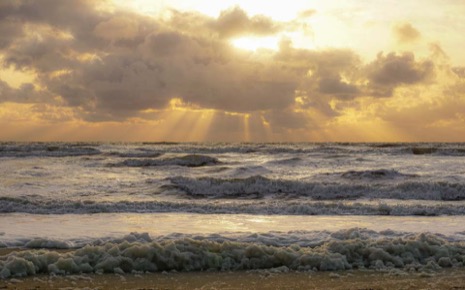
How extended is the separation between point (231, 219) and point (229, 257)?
17.4ft

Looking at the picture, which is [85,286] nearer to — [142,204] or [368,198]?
[142,204]

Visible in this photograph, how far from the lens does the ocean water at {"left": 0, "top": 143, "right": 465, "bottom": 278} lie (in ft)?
23.9

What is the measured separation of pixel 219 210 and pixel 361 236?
6.07 meters

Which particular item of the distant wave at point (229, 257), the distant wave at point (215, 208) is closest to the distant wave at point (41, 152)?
the distant wave at point (215, 208)

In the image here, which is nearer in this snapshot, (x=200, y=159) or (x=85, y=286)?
(x=85, y=286)

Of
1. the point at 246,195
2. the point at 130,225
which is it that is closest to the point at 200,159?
the point at 246,195

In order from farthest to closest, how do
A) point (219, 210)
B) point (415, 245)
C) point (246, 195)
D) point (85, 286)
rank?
point (246, 195)
point (219, 210)
point (415, 245)
point (85, 286)

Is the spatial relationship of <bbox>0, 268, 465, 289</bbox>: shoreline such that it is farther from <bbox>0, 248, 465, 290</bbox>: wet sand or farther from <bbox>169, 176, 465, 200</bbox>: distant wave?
<bbox>169, 176, 465, 200</bbox>: distant wave

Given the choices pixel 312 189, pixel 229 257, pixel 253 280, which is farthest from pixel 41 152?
pixel 253 280

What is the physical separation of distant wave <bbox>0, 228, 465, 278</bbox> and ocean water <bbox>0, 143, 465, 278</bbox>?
1 centimetres

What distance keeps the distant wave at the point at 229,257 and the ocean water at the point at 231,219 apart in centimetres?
1

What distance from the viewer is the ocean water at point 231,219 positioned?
728 centimetres

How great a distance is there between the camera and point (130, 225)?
11.4 m

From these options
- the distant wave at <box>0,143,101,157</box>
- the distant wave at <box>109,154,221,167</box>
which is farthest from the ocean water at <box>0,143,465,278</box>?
the distant wave at <box>0,143,101,157</box>
